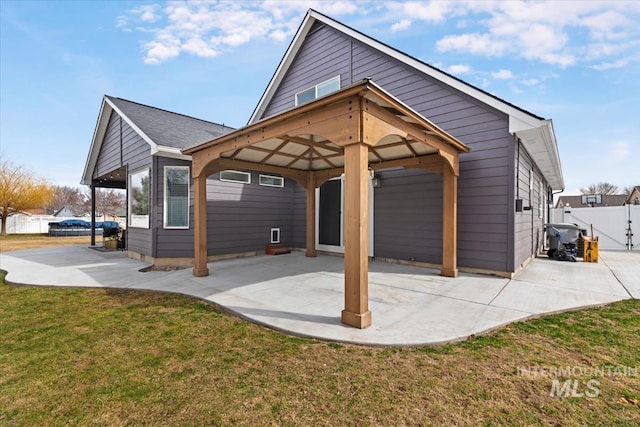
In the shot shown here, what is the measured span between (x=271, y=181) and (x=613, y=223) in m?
13.8

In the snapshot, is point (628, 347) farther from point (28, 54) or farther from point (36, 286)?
point (28, 54)

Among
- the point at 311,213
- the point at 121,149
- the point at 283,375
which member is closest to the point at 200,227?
the point at 311,213

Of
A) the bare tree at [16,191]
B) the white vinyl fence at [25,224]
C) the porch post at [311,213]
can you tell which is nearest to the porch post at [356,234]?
the porch post at [311,213]

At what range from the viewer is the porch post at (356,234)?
324 centimetres

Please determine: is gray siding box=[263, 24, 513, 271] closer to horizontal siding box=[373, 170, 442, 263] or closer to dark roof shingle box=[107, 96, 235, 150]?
horizontal siding box=[373, 170, 442, 263]

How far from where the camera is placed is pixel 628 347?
2809 mm

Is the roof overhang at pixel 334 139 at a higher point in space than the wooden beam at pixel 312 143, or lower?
lower

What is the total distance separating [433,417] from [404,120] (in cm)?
359

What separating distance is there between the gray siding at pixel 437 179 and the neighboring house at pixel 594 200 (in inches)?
868

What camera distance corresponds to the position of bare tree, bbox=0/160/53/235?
19203mm

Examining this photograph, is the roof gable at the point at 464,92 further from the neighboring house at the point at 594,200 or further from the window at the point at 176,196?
the neighboring house at the point at 594,200

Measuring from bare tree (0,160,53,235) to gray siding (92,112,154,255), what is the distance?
14.3 meters

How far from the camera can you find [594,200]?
20875mm

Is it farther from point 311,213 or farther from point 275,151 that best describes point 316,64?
point 311,213
